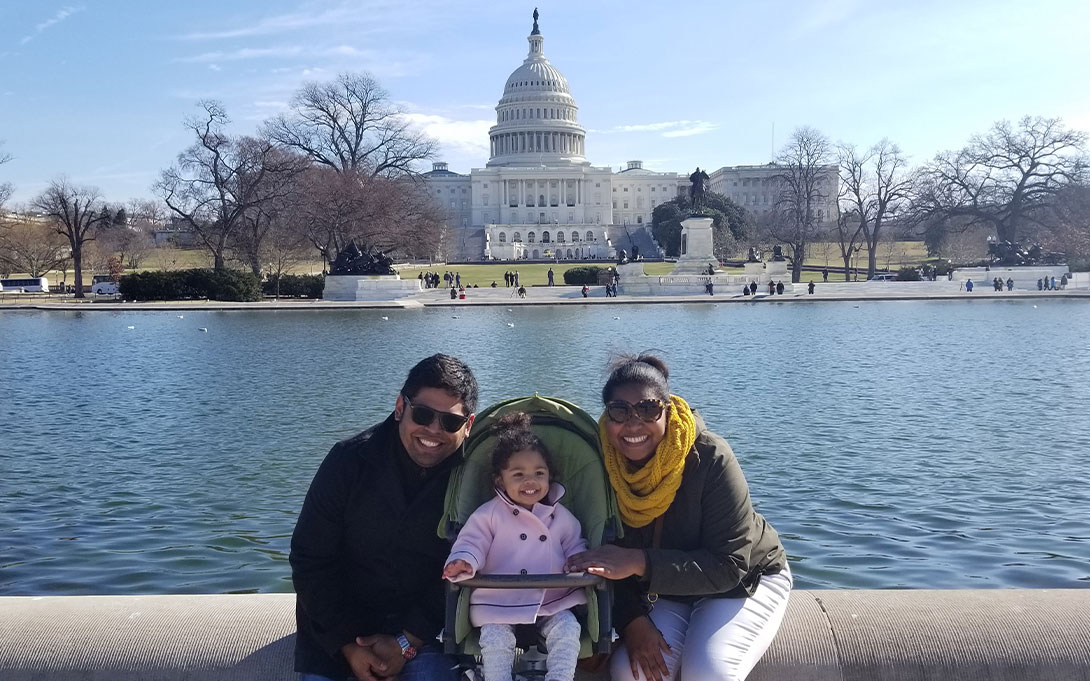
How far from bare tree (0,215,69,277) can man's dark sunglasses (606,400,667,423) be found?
66.0 meters

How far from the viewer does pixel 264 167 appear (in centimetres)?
4881

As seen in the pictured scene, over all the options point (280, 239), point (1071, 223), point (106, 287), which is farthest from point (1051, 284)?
point (106, 287)

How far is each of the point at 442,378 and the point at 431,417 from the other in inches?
5.7

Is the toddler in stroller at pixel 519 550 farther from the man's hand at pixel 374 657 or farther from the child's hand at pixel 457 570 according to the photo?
the man's hand at pixel 374 657

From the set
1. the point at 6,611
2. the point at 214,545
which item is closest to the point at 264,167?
the point at 214,545

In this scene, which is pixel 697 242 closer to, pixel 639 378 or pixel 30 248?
pixel 30 248

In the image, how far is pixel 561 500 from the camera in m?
3.51

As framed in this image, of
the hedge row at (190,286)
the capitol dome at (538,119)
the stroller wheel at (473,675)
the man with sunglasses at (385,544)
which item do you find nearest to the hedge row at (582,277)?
the hedge row at (190,286)

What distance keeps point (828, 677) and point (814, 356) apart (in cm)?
1638

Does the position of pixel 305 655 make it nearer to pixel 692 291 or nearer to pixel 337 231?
pixel 692 291

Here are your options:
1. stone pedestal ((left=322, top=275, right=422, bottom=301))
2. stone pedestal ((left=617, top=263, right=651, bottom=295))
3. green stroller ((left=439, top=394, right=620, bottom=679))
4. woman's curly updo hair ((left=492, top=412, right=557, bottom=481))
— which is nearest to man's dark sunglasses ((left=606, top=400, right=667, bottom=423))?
green stroller ((left=439, top=394, right=620, bottom=679))

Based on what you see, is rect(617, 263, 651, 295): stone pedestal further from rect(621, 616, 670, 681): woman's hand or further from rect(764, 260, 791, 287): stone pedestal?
rect(621, 616, 670, 681): woman's hand

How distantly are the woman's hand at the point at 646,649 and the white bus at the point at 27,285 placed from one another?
5720 cm

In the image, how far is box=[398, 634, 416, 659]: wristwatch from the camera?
133 inches
